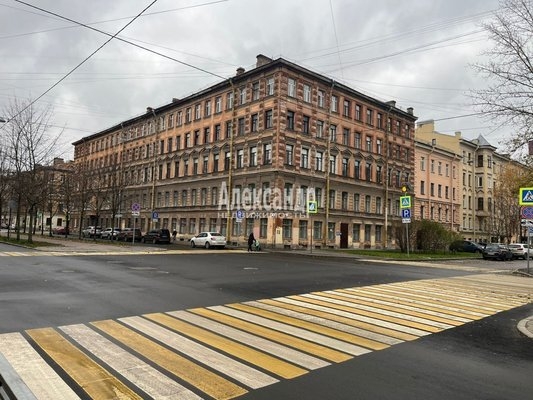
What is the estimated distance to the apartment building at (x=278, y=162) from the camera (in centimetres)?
4062

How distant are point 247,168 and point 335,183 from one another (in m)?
9.57

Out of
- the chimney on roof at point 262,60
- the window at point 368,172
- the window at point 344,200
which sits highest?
the chimney on roof at point 262,60

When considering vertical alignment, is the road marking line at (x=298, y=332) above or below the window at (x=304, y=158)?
below

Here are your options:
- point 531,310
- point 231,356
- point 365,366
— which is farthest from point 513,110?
point 231,356

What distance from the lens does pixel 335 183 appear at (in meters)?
45.3

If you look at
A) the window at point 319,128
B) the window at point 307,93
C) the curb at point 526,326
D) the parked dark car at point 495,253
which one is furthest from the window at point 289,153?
the curb at point 526,326

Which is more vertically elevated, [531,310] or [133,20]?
[133,20]

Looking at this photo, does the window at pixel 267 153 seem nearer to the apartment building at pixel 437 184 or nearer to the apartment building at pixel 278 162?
the apartment building at pixel 278 162

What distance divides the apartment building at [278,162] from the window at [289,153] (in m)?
0.09

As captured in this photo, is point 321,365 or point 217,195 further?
point 217,195

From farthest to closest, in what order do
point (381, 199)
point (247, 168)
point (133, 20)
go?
point (381, 199) < point (247, 168) < point (133, 20)

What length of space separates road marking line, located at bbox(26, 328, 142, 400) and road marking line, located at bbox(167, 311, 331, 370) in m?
2.03

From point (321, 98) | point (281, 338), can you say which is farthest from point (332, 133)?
point (281, 338)

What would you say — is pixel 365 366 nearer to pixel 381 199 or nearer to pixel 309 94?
pixel 309 94
